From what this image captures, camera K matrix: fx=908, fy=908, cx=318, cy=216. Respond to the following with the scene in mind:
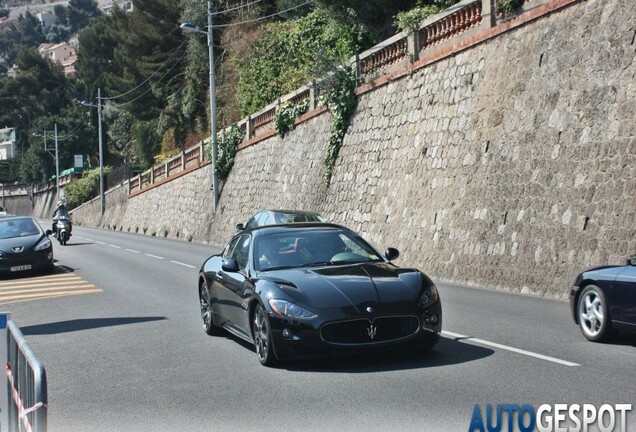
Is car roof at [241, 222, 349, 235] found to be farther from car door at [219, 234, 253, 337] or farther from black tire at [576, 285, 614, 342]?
black tire at [576, 285, 614, 342]

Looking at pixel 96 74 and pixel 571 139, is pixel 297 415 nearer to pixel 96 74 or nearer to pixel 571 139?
pixel 571 139

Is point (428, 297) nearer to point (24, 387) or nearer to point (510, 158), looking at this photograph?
point (24, 387)

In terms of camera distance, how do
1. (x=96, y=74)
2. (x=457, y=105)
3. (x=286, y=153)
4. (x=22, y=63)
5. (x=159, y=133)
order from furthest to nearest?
1. (x=22, y=63)
2. (x=96, y=74)
3. (x=159, y=133)
4. (x=286, y=153)
5. (x=457, y=105)

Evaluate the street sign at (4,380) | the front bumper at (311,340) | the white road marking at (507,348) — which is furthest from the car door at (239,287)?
the street sign at (4,380)

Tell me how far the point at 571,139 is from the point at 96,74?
99166mm

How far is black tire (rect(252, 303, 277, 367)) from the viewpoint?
9.09 meters

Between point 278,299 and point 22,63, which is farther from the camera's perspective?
point 22,63

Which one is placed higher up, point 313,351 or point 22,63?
point 22,63

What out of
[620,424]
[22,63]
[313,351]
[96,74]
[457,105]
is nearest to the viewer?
[620,424]

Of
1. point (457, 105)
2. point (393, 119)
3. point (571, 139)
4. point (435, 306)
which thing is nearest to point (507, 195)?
point (571, 139)

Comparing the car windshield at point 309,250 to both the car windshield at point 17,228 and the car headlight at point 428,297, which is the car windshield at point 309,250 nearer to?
the car headlight at point 428,297

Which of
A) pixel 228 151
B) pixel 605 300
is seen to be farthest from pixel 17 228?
pixel 228 151

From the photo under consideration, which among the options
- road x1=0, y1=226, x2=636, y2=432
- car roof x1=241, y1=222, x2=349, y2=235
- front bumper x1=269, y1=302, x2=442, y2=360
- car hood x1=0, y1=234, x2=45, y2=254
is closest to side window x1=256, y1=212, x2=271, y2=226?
car hood x1=0, y1=234, x2=45, y2=254

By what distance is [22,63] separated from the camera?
11850cm
